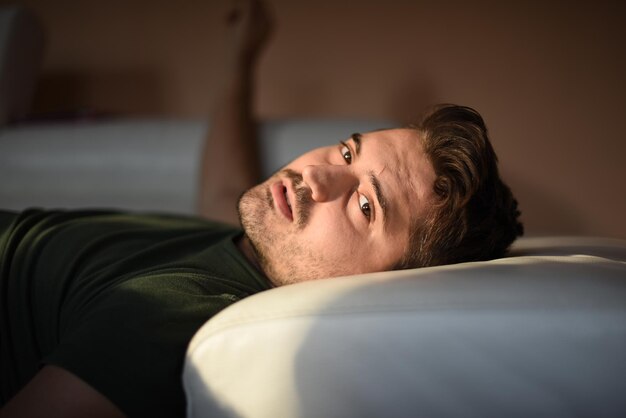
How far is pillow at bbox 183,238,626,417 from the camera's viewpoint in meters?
0.66

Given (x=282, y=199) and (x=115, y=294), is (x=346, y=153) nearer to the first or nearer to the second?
(x=282, y=199)

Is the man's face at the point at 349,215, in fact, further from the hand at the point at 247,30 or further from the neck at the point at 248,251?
the hand at the point at 247,30

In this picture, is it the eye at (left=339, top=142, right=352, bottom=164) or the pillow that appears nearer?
the pillow

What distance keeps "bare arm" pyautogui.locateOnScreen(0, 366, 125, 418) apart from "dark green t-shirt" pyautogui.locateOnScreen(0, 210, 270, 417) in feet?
0.04

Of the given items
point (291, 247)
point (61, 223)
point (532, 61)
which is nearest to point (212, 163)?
point (61, 223)

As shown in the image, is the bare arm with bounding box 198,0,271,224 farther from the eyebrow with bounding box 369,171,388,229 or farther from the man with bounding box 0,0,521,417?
the eyebrow with bounding box 369,171,388,229

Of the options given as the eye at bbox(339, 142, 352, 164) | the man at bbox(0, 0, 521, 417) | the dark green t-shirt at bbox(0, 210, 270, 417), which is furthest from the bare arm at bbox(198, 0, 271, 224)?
the eye at bbox(339, 142, 352, 164)

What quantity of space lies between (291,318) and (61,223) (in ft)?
2.32

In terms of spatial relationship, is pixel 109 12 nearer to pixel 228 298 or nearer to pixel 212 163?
pixel 212 163

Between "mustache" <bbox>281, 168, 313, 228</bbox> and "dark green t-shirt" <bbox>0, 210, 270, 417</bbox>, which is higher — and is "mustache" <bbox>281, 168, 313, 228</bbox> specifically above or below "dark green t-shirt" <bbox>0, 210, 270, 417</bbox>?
above

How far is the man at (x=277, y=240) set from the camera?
0.90 metres

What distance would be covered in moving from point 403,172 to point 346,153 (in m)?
0.13

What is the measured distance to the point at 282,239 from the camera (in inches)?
41.3

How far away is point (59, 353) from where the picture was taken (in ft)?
2.27
